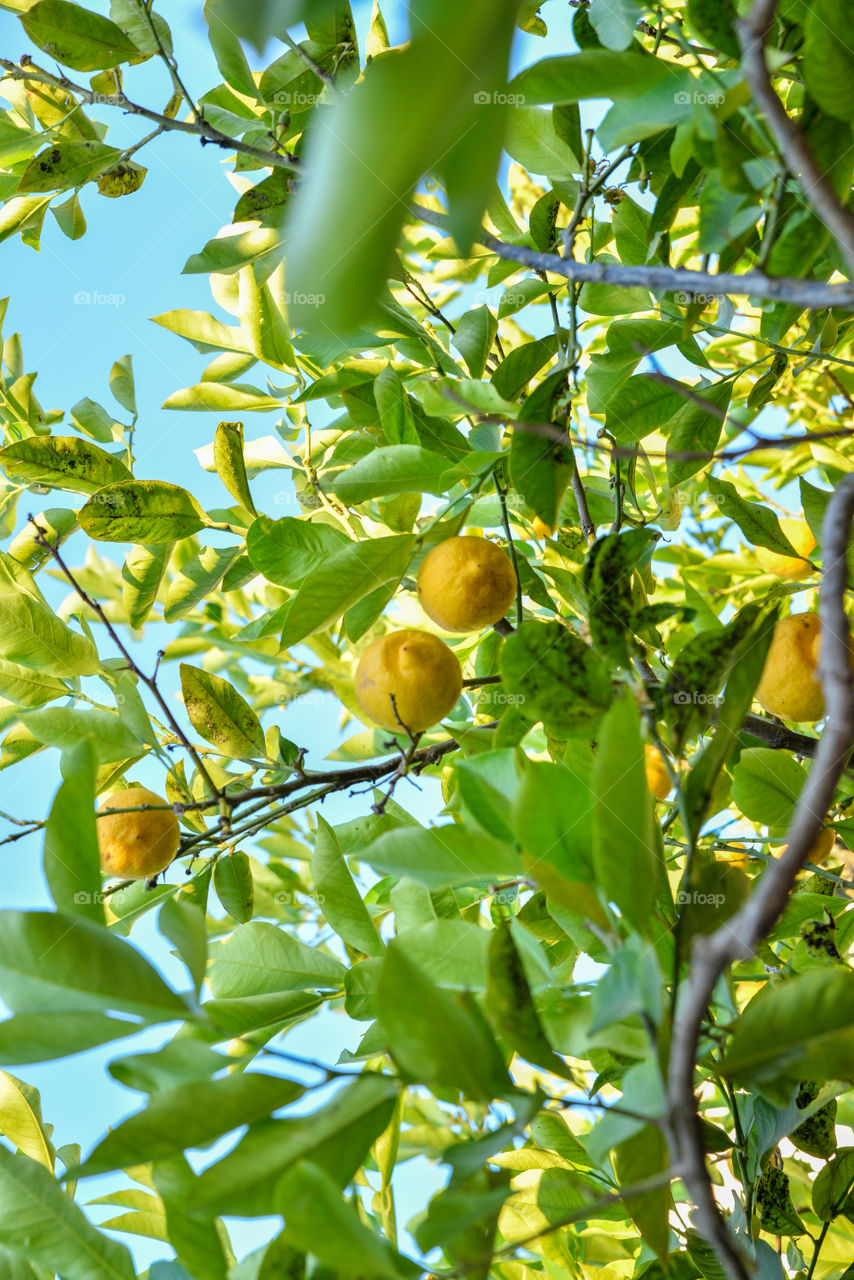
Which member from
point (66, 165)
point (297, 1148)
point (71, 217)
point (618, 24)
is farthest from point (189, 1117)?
point (71, 217)

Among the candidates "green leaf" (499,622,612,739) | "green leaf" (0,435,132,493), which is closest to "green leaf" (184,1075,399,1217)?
"green leaf" (499,622,612,739)

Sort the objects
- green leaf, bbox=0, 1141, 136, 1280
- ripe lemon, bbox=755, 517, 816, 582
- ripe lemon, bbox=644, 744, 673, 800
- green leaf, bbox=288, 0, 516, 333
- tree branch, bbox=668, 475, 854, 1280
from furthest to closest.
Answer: ripe lemon, bbox=755, 517, 816, 582 → ripe lemon, bbox=644, 744, 673, 800 → green leaf, bbox=0, 1141, 136, 1280 → tree branch, bbox=668, 475, 854, 1280 → green leaf, bbox=288, 0, 516, 333

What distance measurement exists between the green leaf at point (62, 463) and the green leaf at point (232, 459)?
4.5 inches

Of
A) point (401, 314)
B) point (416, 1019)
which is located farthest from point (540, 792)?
point (401, 314)

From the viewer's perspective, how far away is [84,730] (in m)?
0.76

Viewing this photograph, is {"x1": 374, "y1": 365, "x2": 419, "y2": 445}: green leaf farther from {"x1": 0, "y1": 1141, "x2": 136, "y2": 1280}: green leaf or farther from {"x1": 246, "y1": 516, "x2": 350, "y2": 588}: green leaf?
{"x1": 0, "y1": 1141, "x2": 136, "y2": 1280}: green leaf

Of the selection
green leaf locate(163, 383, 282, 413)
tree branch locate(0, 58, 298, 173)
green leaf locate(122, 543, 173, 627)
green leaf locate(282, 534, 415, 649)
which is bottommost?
green leaf locate(282, 534, 415, 649)

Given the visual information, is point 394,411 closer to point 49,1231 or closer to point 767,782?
point 767,782

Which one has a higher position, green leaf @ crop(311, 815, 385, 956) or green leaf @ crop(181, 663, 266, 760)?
green leaf @ crop(181, 663, 266, 760)

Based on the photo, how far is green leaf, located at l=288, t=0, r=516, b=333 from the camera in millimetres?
147

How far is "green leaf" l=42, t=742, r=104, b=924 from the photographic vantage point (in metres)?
0.42

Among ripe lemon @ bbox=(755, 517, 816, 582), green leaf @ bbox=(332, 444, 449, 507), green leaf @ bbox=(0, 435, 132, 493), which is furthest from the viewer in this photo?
ripe lemon @ bbox=(755, 517, 816, 582)

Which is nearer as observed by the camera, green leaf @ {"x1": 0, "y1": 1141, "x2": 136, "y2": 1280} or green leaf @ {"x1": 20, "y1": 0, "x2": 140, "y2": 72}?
green leaf @ {"x1": 0, "y1": 1141, "x2": 136, "y2": 1280}

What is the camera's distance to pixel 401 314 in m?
0.84
